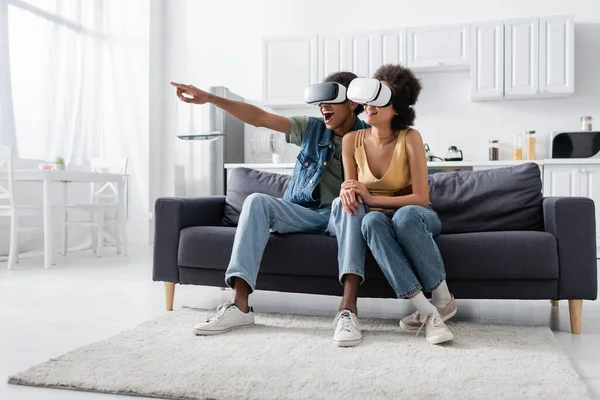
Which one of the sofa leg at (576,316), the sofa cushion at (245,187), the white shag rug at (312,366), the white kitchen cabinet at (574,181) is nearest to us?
the white shag rug at (312,366)

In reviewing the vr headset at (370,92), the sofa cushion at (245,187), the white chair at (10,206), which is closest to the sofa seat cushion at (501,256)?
the vr headset at (370,92)

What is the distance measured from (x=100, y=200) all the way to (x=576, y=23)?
4.66 metres

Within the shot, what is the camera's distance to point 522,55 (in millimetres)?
4648

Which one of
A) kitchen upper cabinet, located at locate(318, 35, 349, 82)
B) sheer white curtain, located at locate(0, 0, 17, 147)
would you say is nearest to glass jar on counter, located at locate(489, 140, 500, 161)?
kitchen upper cabinet, located at locate(318, 35, 349, 82)

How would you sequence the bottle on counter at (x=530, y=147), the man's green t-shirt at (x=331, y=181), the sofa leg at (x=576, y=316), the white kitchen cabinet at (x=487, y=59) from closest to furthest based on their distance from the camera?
1. the sofa leg at (x=576, y=316)
2. the man's green t-shirt at (x=331, y=181)
3. the white kitchen cabinet at (x=487, y=59)
4. the bottle on counter at (x=530, y=147)

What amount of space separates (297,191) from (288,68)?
307 cm

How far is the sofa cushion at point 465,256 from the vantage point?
2.08 metres

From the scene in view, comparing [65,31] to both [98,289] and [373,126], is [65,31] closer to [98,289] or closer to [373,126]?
[98,289]

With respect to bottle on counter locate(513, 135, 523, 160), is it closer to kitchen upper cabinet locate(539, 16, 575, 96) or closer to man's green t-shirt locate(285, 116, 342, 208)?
kitchen upper cabinet locate(539, 16, 575, 96)

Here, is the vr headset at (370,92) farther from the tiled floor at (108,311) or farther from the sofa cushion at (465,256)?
the tiled floor at (108,311)

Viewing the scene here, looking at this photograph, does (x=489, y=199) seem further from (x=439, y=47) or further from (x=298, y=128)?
(x=439, y=47)

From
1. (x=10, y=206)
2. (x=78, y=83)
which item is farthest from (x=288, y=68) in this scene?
(x=10, y=206)

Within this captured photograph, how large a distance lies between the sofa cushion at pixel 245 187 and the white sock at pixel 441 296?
971mm

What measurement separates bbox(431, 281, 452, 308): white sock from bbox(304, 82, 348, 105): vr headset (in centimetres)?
79
